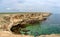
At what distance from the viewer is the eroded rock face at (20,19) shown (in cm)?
231

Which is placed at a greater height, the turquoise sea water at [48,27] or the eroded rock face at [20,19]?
the eroded rock face at [20,19]

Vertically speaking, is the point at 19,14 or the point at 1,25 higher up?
the point at 19,14

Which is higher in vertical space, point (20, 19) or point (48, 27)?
point (20, 19)

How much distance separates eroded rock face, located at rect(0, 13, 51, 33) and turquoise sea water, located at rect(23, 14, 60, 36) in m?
0.08

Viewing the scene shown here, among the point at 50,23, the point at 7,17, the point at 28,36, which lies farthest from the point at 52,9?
the point at 7,17

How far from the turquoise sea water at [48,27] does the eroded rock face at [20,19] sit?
0.26 feet

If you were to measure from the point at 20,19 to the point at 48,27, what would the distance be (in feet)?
1.52

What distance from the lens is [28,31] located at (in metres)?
2.32

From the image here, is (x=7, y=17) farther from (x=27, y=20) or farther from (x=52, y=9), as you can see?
(x=52, y=9)

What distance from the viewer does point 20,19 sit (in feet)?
7.64

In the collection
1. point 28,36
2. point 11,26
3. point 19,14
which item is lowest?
point 28,36

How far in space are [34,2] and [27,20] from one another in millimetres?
315

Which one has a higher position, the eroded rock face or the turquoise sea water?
the eroded rock face

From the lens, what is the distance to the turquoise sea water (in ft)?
7.61
